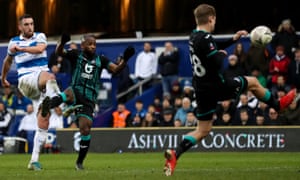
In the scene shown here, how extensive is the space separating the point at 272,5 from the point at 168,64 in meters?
4.31

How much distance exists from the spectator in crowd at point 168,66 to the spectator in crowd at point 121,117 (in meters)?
1.45

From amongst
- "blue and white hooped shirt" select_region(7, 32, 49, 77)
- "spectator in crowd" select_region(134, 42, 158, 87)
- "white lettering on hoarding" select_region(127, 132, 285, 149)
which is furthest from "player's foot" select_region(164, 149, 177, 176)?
"spectator in crowd" select_region(134, 42, 158, 87)

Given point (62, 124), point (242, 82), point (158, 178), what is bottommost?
point (62, 124)

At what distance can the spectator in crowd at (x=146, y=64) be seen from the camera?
27.5 metres

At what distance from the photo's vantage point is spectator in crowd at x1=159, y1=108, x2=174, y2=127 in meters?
24.4

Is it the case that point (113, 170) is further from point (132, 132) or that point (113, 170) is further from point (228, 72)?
point (228, 72)

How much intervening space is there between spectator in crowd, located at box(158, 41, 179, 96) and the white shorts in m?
11.1

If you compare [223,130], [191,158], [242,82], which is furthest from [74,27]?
[242,82]

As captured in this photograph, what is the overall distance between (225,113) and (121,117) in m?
3.32

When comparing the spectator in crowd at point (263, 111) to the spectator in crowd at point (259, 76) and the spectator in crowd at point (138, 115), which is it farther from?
the spectator in crowd at point (138, 115)

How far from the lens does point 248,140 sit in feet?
72.9

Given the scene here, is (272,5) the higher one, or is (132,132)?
(272,5)

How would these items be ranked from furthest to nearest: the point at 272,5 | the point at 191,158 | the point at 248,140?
the point at 272,5 < the point at 248,140 < the point at 191,158

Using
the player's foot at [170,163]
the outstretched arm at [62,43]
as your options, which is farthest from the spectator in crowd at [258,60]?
the player's foot at [170,163]
